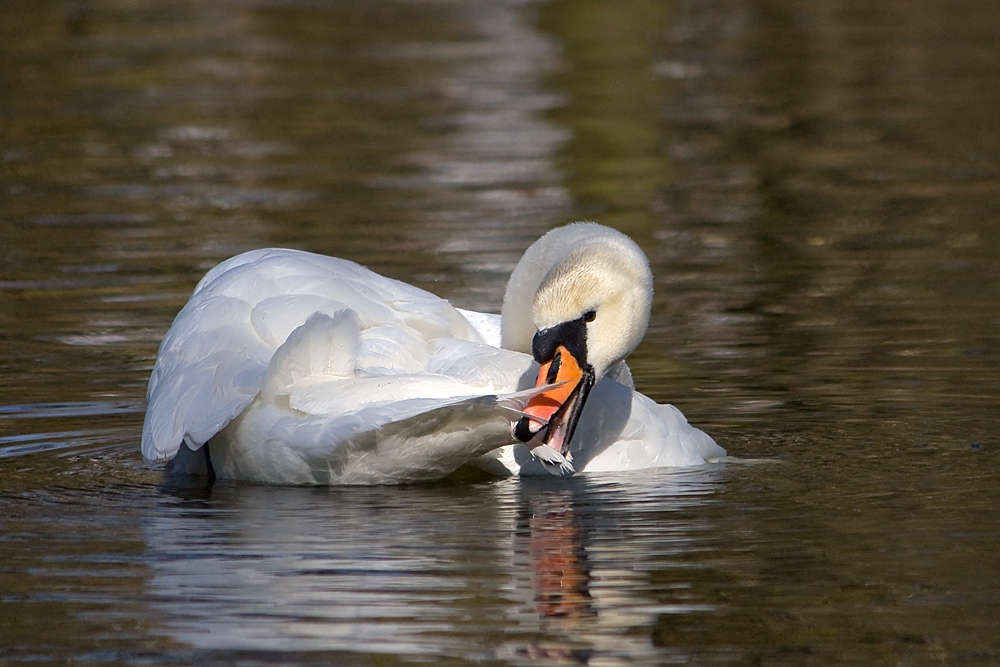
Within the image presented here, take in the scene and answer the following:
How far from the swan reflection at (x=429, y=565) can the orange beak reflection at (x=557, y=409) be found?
251 millimetres

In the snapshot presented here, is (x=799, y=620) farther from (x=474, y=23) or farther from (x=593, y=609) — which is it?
(x=474, y=23)

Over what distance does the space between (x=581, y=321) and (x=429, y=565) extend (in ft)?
4.09

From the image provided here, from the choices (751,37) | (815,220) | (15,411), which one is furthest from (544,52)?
(15,411)

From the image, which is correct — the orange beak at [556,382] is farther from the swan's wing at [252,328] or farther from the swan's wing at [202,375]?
the swan's wing at [202,375]

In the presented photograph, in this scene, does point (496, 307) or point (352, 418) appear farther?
point (496, 307)

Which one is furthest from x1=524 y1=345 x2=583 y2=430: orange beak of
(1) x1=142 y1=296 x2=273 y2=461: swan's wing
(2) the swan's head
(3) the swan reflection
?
(1) x1=142 y1=296 x2=273 y2=461: swan's wing

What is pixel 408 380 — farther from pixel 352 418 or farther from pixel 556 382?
pixel 556 382

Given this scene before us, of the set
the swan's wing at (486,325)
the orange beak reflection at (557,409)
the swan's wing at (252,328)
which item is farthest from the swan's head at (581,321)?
the swan's wing at (486,325)

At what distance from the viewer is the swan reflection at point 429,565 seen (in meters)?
5.05

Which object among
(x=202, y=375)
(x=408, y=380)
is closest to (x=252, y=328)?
(x=202, y=375)

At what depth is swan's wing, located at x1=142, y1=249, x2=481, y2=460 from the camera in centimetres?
662

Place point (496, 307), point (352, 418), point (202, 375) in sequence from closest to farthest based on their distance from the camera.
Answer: point (352, 418) < point (202, 375) < point (496, 307)

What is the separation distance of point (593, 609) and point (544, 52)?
800 inches

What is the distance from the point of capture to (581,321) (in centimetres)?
656
